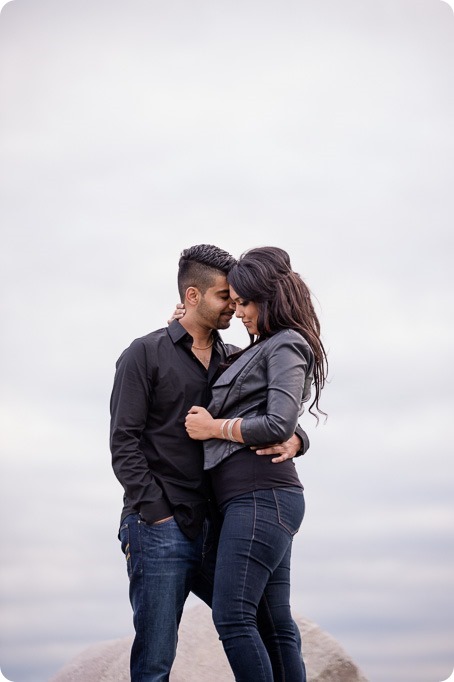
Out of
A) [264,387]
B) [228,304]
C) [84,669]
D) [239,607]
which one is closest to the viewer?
[239,607]

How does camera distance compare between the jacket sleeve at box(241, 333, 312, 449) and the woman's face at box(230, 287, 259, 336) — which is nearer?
the jacket sleeve at box(241, 333, 312, 449)

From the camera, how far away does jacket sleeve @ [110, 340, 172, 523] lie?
377 cm

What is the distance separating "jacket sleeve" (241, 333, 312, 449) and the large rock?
265cm

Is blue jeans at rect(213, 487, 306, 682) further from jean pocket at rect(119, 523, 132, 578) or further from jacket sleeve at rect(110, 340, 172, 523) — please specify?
jean pocket at rect(119, 523, 132, 578)

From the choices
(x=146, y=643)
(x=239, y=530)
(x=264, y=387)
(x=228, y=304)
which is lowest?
(x=146, y=643)

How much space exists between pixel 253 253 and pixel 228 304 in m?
0.35

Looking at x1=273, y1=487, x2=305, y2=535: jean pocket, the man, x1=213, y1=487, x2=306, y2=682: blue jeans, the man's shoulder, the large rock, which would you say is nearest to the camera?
x1=213, y1=487, x2=306, y2=682: blue jeans

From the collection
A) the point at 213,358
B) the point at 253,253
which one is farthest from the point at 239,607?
the point at 253,253

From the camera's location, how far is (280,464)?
146 inches

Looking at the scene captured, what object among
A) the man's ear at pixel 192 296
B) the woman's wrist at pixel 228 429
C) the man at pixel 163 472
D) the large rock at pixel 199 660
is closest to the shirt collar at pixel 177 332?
the man at pixel 163 472

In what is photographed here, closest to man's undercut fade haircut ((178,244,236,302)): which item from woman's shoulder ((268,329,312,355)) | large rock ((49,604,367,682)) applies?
woman's shoulder ((268,329,312,355))

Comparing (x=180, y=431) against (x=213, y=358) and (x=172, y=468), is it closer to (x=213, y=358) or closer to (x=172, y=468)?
(x=172, y=468)

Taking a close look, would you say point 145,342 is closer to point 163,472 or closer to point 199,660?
point 163,472

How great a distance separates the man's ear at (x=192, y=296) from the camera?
4.16 metres
